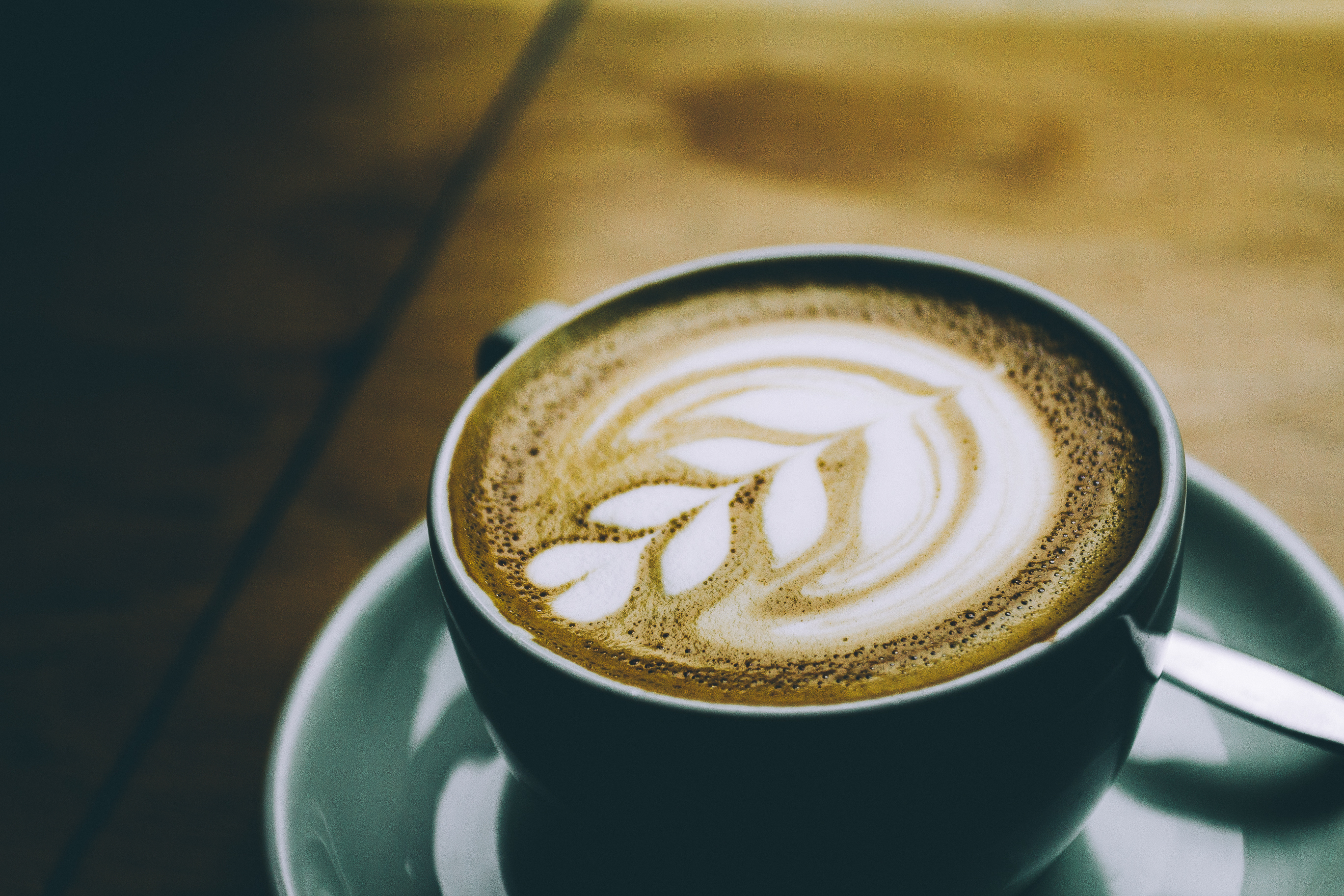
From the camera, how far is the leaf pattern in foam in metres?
0.55

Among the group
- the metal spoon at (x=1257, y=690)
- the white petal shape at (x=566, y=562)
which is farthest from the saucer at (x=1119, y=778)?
the white petal shape at (x=566, y=562)

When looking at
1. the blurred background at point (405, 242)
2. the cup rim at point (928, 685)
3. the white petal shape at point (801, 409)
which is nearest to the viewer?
the cup rim at point (928, 685)

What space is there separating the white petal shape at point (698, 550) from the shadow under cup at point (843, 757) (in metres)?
0.10

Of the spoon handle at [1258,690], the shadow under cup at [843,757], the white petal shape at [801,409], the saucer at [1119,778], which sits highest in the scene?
the white petal shape at [801,409]

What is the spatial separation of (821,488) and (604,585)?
0.45ft

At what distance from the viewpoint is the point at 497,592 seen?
55 cm

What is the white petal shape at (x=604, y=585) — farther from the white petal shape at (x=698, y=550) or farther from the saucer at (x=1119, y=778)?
the saucer at (x=1119, y=778)

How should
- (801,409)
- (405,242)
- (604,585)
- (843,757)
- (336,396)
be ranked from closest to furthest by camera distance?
(843,757) → (604,585) → (801,409) → (336,396) → (405,242)

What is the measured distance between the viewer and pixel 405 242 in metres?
1.19

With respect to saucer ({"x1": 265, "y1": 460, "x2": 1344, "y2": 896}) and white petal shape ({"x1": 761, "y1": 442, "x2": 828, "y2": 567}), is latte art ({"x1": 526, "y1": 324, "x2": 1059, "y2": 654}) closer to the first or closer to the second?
white petal shape ({"x1": 761, "y1": 442, "x2": 828, "y2": 567})

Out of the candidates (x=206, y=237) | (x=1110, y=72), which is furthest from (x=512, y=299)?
(x=1110, y=72)

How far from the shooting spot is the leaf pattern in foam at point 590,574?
55cm

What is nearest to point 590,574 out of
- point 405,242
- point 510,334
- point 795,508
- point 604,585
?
point 604,585

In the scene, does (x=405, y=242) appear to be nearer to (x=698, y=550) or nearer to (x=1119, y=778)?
(x=698, y=550)
